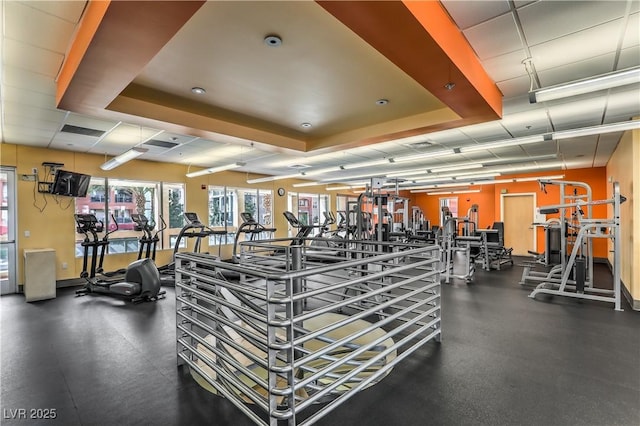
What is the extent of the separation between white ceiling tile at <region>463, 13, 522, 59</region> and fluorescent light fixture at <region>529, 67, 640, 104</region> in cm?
51

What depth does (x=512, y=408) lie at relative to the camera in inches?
82.7

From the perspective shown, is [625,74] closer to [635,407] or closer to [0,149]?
[635,407]

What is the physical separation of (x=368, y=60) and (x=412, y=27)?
0.99m

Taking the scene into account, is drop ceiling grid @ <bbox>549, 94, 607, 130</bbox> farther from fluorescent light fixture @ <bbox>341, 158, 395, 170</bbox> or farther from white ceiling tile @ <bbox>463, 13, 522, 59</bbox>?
fluorescent light fixture @ <bbox>341, 158, 395, 170</bbox>

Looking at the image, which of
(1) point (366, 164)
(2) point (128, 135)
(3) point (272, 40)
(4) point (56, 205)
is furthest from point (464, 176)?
(4) point (56, 205)

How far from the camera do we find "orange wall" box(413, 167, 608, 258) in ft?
29.7

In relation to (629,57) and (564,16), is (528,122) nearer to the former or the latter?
(629,57)

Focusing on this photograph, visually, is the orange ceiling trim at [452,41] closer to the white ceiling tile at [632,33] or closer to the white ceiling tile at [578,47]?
the white ceiling tile at [578,47]

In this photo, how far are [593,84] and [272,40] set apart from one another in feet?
9.38

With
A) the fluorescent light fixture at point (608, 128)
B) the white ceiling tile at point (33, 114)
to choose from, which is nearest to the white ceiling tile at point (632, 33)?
the fluorescent light fixture at point (608, 128)

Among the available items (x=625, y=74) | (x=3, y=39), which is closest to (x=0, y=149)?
(x=3, y=39)

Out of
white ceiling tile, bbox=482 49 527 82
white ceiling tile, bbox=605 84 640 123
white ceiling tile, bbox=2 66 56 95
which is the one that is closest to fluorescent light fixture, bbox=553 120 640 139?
white ceiling tile, bbox=605 84 640 123

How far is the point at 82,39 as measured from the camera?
235 centimetres

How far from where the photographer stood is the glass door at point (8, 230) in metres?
5.65
